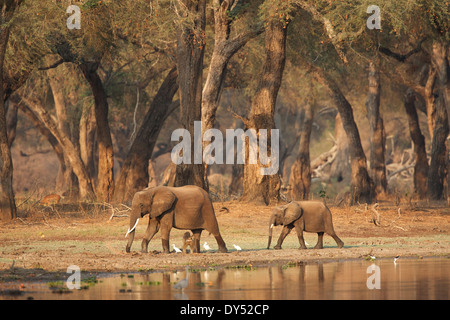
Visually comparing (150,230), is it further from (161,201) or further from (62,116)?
(62,116)

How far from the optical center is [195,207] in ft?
58.1

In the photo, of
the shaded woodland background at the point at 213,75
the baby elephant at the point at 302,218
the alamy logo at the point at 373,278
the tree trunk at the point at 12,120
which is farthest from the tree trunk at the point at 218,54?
the tree trunk at the point at 12,120

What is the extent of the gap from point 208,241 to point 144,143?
14944 mm

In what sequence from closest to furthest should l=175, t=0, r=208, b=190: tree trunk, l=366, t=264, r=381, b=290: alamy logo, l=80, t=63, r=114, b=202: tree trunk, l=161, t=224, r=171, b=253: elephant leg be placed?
l=366, t=264, r=381, b=290: alamy logo → l=161, t=224, r=171, b=253: elephant leg → l=175, t=0, r=208, b=190: tree trunk → l=80, t=63, r=114, b=202: tree trunk

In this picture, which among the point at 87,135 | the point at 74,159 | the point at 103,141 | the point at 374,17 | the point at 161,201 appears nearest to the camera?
the point at 161,201

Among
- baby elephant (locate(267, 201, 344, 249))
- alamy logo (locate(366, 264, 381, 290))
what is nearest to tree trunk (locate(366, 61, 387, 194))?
baby elephant (locate(267, 201, 344, 249))

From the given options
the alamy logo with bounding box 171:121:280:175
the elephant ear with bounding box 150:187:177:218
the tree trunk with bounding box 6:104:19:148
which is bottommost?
the elephant ear with bounding box 150:187:177:218

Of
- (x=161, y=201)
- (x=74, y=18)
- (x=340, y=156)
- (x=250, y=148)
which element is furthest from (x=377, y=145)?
(x=161, y=201)

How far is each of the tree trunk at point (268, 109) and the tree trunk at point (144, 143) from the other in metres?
7.35

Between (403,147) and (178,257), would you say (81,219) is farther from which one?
(403,147)

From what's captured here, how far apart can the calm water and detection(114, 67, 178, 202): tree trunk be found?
2022cm

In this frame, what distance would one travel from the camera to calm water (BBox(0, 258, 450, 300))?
460 inches

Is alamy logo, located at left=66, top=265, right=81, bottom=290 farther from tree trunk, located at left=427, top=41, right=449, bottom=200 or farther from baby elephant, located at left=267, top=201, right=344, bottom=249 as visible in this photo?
tree trunk, located at left=427, top=41, right=449, bottom=200

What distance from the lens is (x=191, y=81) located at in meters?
26.8
